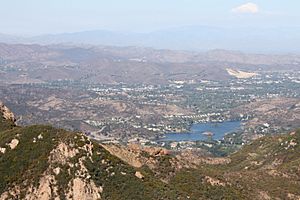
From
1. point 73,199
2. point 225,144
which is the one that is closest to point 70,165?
point 73,199

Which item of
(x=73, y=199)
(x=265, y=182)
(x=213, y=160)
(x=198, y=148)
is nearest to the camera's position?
(x=73, y=199)

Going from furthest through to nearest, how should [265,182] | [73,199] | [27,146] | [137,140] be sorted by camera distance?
[137,140] → [265,182] → [27,146] → [73,199]

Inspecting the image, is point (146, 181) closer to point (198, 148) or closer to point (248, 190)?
point (248, 190)

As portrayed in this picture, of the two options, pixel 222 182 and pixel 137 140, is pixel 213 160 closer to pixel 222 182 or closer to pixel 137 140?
pixel 222 182

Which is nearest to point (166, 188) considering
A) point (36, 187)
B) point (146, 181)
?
point (146, 181)

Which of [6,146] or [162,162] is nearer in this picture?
[6,146]

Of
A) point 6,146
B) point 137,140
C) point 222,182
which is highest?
point 6,146

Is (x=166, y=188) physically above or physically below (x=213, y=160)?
above
